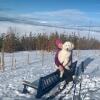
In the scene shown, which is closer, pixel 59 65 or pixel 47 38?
pixel 59 65

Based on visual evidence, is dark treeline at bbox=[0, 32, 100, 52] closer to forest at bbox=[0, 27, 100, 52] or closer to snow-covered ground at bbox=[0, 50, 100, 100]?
forest at bbox=[0, 27, 100, 52]

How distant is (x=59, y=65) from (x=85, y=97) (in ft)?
3.54

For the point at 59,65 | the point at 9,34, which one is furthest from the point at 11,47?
the point at 59,65

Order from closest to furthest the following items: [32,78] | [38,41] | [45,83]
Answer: [45,83]
[32,78]
[38,41]

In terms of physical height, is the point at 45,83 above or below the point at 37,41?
below

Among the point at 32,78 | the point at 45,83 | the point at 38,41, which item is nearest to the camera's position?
the point at 45,83

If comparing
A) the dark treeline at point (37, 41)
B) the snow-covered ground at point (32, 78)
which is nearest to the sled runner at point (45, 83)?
the snow-covered ground at point (32, 78)

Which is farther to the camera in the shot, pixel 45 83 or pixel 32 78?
pixel 32 78

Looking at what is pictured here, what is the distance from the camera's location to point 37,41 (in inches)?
738

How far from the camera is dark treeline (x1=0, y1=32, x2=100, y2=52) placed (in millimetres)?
17375

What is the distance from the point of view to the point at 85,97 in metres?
8.66

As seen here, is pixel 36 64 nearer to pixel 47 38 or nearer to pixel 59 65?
pixel 59 65

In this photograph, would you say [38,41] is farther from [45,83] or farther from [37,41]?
[45,83]

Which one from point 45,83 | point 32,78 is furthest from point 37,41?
point 45,83
